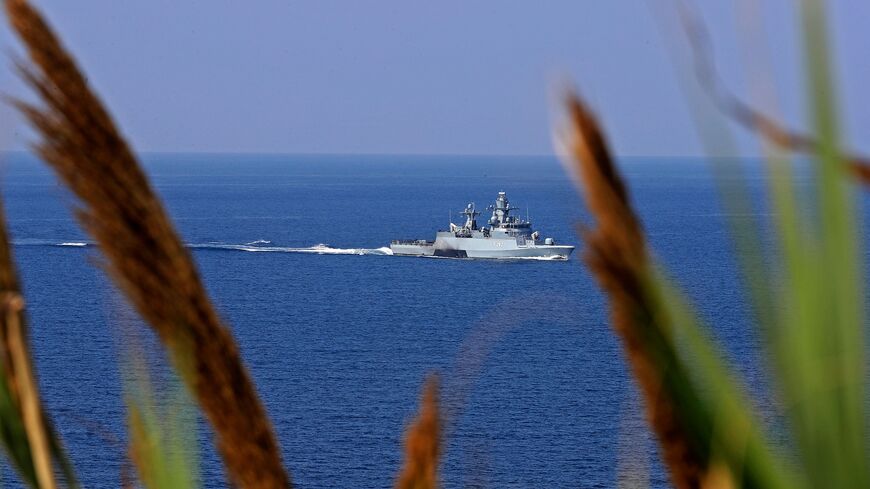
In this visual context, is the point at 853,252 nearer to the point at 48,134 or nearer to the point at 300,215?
the point at 48,134

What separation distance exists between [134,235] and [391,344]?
41.4m

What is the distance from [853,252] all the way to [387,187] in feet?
547

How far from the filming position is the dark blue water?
1.22 metres

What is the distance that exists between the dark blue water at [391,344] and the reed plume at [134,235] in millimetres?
44

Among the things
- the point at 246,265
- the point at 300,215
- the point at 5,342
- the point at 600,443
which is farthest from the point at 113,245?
the point at 300,215

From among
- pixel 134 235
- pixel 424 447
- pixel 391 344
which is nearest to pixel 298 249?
pixel 391 344

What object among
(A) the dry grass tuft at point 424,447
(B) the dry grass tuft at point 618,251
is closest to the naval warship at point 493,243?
(A) the dry grass tuft at point 424,447

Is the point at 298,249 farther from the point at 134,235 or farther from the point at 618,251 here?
the point at 618,251

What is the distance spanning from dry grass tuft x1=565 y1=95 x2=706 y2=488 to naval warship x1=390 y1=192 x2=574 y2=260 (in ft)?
211

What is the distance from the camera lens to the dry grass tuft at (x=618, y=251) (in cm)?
57

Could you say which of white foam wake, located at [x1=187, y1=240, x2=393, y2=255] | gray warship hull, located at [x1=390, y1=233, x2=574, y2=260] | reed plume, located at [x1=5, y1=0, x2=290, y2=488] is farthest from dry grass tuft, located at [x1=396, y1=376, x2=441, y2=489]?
white foam wake, located at [x1=187, y1=240, x2=393, y2=255]

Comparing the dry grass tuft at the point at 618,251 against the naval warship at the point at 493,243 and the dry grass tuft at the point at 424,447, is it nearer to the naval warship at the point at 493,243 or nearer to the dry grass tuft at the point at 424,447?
the dry grass tuft at the point at 424,447

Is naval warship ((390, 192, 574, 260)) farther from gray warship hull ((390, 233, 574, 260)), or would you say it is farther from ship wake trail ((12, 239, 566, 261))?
ship wake trail ((12, 239, 566, 261))

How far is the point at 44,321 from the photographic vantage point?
1767 inches
